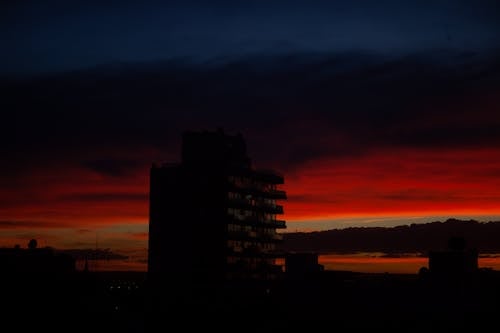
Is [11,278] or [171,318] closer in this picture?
[11,278]

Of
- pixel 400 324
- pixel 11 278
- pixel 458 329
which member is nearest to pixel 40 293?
pixel 11 278

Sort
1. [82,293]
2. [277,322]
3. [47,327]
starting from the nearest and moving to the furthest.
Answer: [47,327]
[82,293]
[277,322]

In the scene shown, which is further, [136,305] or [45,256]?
[136,305]

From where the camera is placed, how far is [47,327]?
15650cm

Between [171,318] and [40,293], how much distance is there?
1173 inches

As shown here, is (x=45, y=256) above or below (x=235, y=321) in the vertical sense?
above

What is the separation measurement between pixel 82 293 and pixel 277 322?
43.9 meters

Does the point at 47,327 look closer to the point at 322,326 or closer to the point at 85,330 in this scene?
the point at 85,330

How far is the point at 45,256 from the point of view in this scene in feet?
587

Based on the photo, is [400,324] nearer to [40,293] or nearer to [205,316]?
[205,316]

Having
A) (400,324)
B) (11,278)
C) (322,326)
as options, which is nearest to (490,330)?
(400,324)

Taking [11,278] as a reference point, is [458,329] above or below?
below

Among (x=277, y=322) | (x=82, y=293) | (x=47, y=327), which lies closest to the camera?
(x=47, y=327)

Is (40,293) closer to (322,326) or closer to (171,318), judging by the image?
(171,318)
